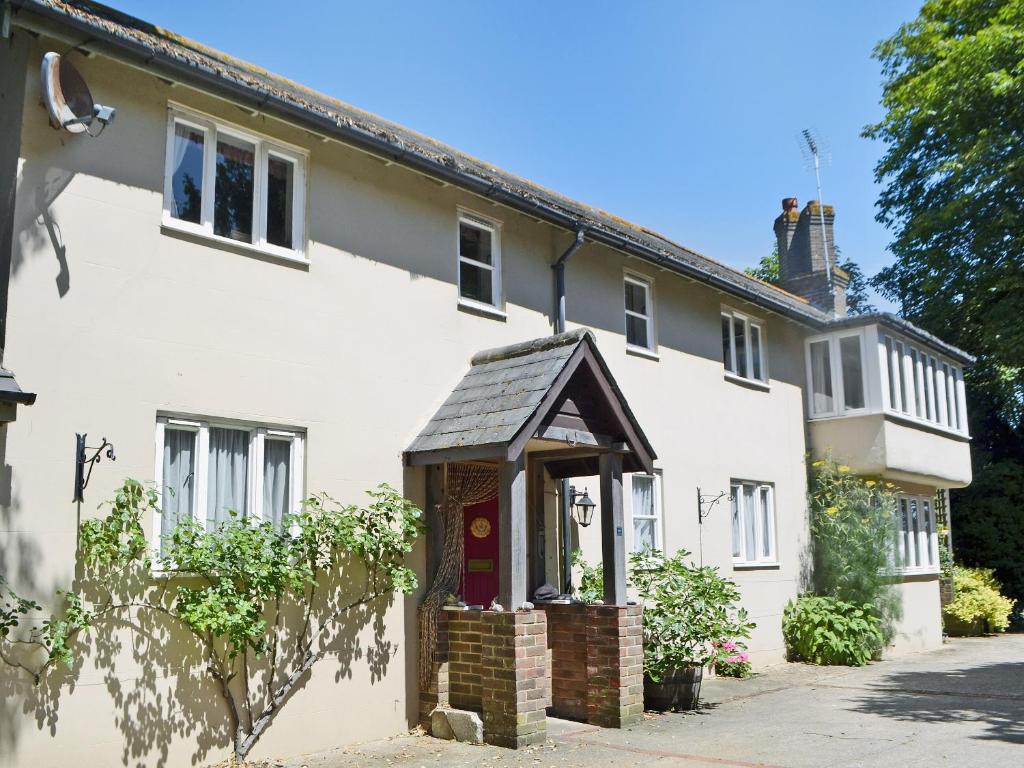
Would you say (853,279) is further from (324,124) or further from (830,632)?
(324,124)

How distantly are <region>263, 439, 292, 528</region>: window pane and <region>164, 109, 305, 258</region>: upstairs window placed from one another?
6.24 ft

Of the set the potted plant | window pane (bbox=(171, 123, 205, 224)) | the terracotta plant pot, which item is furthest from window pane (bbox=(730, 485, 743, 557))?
window pane (bbox=(171, 123, 205, 224))

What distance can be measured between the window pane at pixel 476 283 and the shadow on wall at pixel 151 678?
14.5 ft

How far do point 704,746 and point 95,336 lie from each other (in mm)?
6657

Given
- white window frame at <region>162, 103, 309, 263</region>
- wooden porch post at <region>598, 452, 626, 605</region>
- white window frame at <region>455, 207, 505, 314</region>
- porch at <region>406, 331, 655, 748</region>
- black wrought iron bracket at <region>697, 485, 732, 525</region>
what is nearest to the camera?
white window frame at <region>162, 103, 309, 263</region>

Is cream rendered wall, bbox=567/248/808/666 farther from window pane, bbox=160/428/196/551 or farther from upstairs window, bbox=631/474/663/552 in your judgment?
window pane, bbox=160/428/196/551

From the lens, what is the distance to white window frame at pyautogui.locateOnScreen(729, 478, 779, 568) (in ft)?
51.0

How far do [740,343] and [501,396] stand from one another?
25.9 ft

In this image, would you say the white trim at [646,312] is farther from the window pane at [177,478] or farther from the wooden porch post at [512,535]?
the window pane at [177,478]

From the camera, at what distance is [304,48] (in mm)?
9500

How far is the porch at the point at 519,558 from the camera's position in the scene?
9.24 m

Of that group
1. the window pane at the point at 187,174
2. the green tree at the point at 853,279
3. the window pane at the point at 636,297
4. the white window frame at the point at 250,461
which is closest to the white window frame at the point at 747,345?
the window pane at the point at 636,297

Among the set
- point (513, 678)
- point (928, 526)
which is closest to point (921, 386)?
point (928, 526)

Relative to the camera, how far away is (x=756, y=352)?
673 inches
